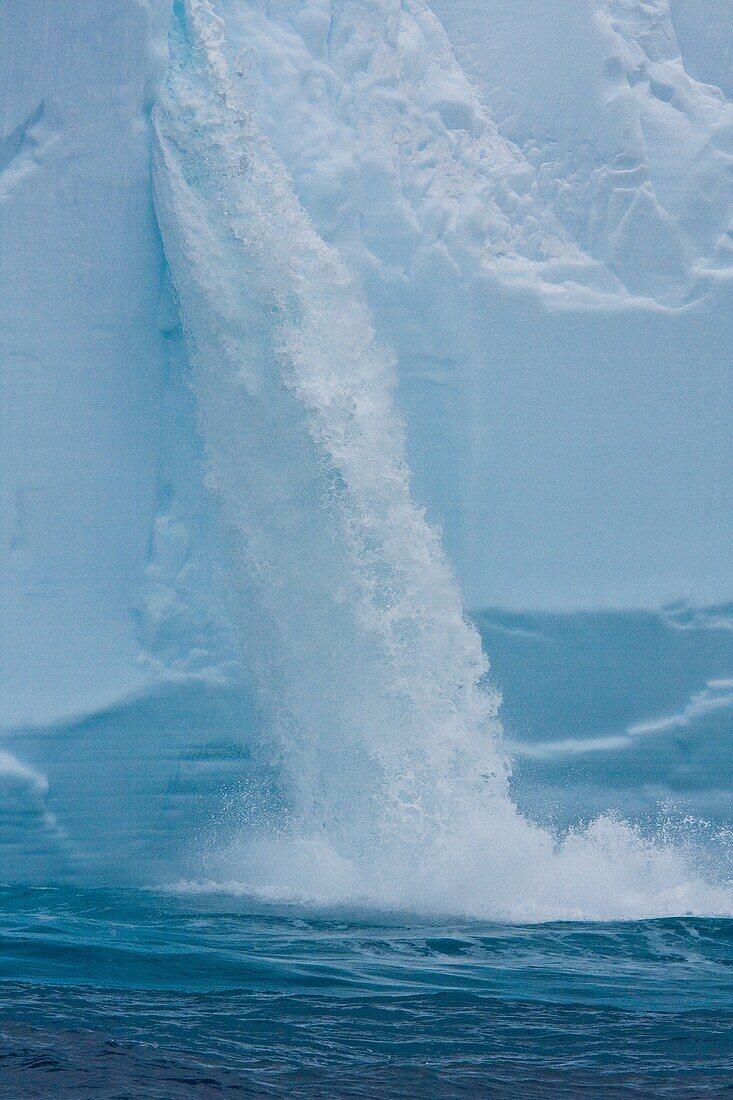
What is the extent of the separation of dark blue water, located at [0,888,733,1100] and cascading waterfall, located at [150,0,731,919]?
30.4 inches

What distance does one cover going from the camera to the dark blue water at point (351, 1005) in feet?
12.3

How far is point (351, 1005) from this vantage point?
448 centimetres

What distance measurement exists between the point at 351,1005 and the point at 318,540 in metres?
2.97

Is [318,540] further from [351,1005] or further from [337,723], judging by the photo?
[351,1005]

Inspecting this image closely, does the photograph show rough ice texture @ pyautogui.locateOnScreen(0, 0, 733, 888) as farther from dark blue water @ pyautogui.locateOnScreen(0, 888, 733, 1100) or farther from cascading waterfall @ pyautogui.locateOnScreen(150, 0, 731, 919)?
dark blue water @ pyautogui.locateOnScreen(0, 888, 733, 1100)

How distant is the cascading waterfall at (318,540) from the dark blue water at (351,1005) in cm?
77

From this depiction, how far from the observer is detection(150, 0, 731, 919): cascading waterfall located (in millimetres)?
6461

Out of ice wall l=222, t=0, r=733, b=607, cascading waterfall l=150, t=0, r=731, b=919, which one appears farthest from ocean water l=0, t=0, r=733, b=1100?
ice wall l=222, t=0, r=733, b=607

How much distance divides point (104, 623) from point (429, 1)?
4473mm

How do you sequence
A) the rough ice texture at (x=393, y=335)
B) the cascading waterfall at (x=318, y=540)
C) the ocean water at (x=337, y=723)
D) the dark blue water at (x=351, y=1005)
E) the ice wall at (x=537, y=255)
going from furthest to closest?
the ice wall at (x=537, y=255)
the rough ice texture at (x=393, y=335)
the cascading waterfall at (x=318, y=540)
the ocean water at (x=337, y=723)
the dark blue water at (x=351, y=1005)

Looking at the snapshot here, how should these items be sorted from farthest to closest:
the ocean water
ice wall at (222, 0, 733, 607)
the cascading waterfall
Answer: ice wall at (222, 0, 733, 607) → the cascading waterfall → the ocean water

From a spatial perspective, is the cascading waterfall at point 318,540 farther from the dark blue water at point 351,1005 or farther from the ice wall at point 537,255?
the dark blue water at point 351,1005

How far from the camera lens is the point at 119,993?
15.1ft

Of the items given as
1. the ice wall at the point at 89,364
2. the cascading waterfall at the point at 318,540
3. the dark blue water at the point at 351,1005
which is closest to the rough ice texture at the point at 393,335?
the ice wall at the point at 89,364
